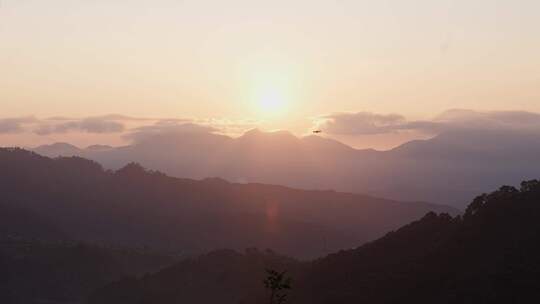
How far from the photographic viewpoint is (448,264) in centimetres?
12456

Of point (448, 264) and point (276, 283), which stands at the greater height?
point (448, 264)

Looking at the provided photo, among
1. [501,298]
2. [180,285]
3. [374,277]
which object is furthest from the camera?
[180,285]

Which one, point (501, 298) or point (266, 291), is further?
point (266, 291)

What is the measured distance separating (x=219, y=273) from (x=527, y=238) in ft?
260

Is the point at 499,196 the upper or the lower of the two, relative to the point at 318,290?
upper

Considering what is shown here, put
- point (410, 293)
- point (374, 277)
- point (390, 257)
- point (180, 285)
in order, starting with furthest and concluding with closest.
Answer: point (180, 285) < point (390, 257) < point (374, 277) < point (410, 293)

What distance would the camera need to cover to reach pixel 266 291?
144500 mm

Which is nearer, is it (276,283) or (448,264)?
(276,283)

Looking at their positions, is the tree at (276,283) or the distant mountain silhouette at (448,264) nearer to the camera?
the tree at (276,283)

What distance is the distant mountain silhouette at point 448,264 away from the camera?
11431cm

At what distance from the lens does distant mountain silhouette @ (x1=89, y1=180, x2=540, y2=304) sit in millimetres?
114312

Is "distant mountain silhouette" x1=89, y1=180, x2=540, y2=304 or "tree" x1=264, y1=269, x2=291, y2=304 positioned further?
"distant mountain silhouette" x1=89, y1=180, x2=540, y2=304

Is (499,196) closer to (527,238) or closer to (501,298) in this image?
(527,238)

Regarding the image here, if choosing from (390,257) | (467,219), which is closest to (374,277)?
(390,257)
